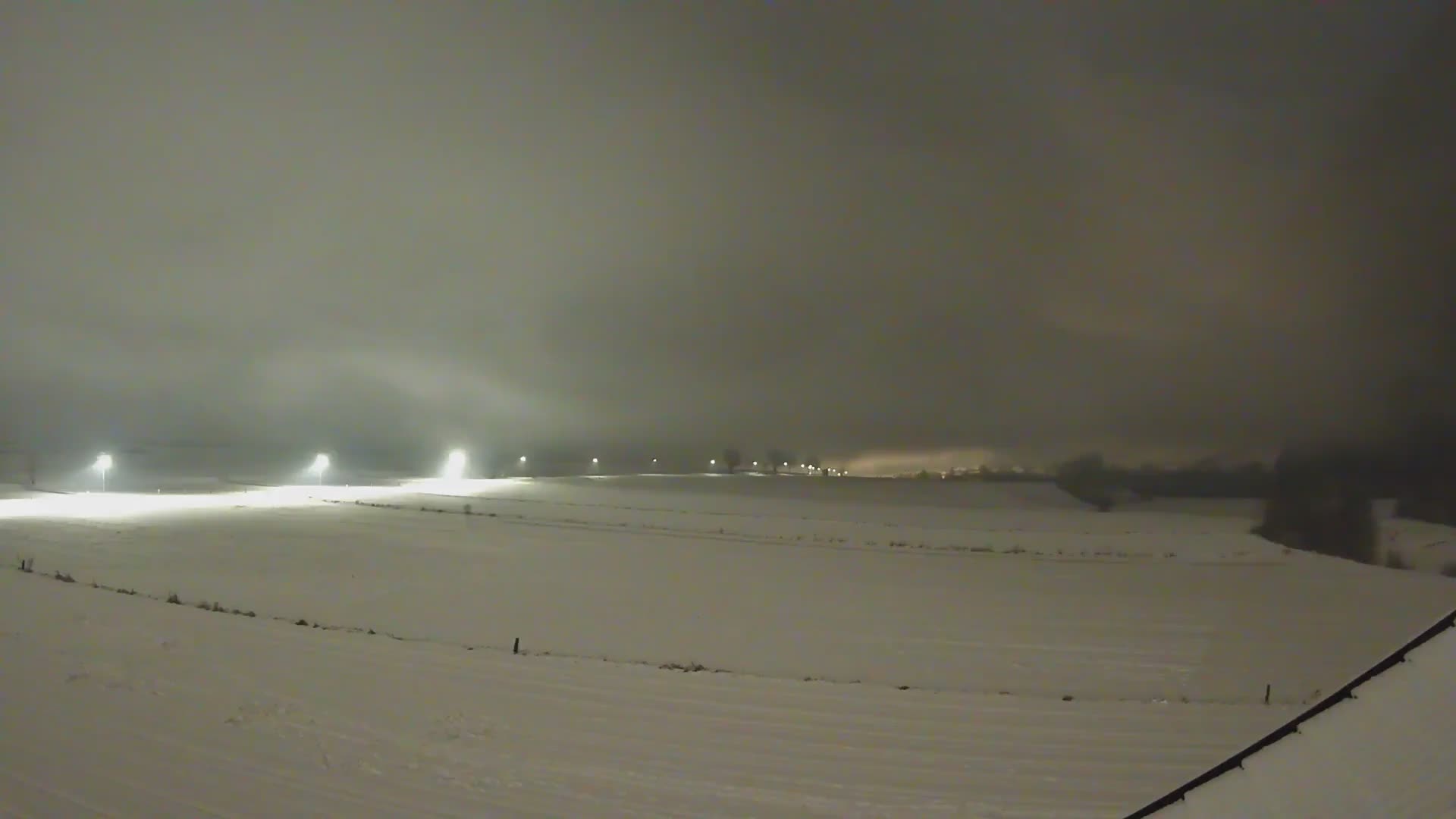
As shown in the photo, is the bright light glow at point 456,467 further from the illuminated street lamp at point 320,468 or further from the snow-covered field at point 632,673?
the snow-covered field at point 632,673

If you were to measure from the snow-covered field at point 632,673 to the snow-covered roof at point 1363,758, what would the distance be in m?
3.92

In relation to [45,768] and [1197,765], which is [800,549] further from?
[45,768]

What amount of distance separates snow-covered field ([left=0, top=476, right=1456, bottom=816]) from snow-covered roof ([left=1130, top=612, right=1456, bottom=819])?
12.9 ft

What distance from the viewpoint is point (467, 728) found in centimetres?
782

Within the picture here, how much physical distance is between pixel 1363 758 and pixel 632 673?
8584 mm

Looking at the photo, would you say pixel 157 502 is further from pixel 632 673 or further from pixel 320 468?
pixel 632 673

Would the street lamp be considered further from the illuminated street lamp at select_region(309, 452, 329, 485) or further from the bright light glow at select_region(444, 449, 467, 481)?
the illuminated street lamp at select_region(309, 452, 329, 485)

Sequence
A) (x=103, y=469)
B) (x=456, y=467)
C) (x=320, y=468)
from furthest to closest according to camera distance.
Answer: (x=456, y=467)
(x=320, y=468)
(x=103, y=469)

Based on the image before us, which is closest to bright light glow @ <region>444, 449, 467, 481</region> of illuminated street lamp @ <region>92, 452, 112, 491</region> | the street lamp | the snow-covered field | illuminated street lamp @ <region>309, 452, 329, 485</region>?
the street lamp

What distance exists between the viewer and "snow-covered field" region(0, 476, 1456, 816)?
6.63 m

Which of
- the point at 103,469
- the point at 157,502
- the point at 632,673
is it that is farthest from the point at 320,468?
the point at 632,673

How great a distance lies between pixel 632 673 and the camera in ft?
33.2

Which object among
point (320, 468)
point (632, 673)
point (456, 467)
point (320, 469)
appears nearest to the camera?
point (632, 673)

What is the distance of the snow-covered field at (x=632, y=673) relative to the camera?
21.8 ft
